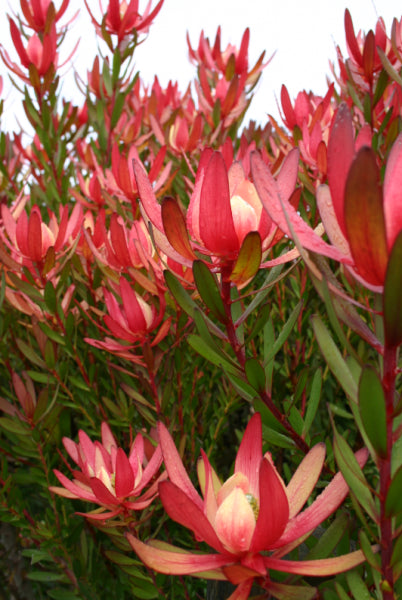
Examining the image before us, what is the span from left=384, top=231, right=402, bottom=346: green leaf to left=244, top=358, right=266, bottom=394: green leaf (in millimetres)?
206

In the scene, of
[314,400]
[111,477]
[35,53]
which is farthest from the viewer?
[35,53]

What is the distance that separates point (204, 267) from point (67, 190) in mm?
1141

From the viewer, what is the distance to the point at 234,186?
63 centimetres

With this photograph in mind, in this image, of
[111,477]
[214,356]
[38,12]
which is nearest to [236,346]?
[214,356]

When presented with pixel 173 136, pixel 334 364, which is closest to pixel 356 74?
pixel 173 136

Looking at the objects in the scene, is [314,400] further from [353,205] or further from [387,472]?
[353,205]

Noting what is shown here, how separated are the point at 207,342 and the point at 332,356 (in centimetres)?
18

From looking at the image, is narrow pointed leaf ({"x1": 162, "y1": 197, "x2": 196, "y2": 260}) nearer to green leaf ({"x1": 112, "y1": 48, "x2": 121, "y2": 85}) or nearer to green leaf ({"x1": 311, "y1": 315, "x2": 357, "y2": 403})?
green leaf ({"x1": 311, "y1": 315, "x2": 357, "y2": 403})

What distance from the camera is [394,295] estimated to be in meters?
0.33

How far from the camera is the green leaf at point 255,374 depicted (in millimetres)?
542

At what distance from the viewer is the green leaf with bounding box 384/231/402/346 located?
321 mm

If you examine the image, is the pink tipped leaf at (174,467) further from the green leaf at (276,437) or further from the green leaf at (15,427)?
the green leaf at (15,427)

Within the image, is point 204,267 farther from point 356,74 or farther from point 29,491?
point 29,491

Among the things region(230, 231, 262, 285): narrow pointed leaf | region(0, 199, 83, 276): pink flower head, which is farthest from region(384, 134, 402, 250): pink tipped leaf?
region(0, 199, 83, 276): pink flower head
